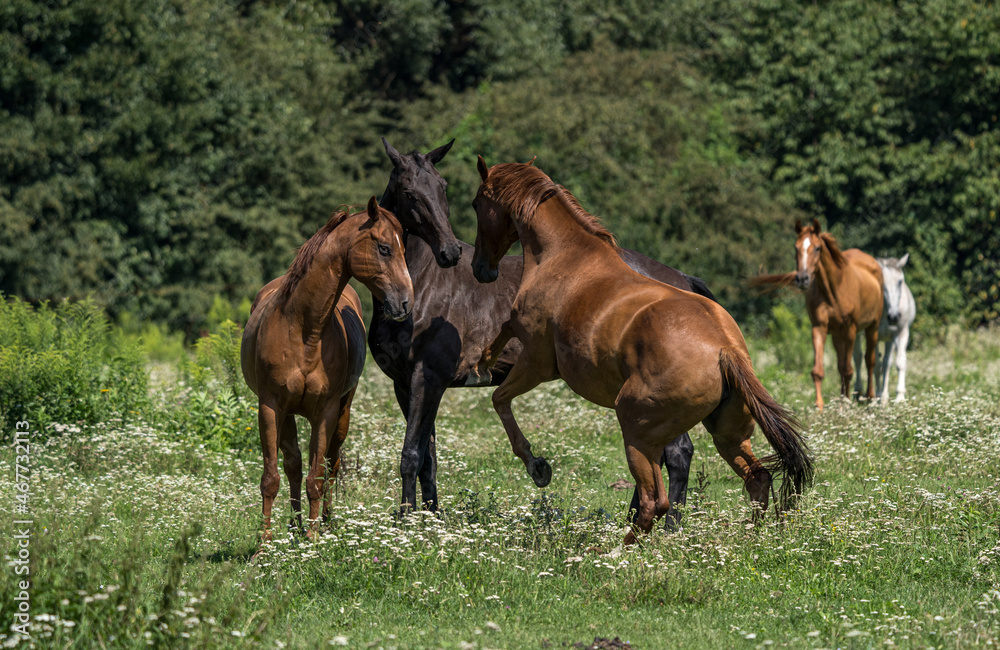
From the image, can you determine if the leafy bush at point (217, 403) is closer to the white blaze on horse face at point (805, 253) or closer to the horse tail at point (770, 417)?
the horse tail at point (770, 417)

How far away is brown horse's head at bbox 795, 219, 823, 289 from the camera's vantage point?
12648mm

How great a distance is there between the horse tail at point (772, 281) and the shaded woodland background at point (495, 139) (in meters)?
11.0

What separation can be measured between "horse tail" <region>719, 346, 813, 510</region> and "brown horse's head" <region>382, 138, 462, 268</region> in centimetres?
204

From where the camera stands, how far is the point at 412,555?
5324 mm

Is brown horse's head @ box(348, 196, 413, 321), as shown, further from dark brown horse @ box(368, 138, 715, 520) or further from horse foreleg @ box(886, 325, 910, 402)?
horse foreleg @ box(886, 325, 910, 402)

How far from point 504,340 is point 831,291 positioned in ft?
25.7

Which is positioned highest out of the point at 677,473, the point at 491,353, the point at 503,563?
the point at 491,353

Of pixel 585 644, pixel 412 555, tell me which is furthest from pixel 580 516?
pixel 585 644

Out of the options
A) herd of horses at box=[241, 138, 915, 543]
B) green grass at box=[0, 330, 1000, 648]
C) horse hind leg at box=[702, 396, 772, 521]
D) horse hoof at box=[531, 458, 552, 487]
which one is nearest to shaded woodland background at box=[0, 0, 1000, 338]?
green grass at box=[0, 330, 1000, 648]

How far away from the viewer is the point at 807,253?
12.8 metres

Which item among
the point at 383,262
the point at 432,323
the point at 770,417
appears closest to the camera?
the point at 770,417

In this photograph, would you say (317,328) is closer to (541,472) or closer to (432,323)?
(432,323)

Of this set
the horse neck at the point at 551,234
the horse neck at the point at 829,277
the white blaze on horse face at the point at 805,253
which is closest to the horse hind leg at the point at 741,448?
the horse neck at the point at 551,234

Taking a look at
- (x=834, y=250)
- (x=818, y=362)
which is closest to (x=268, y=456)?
(x=818, y=362)
